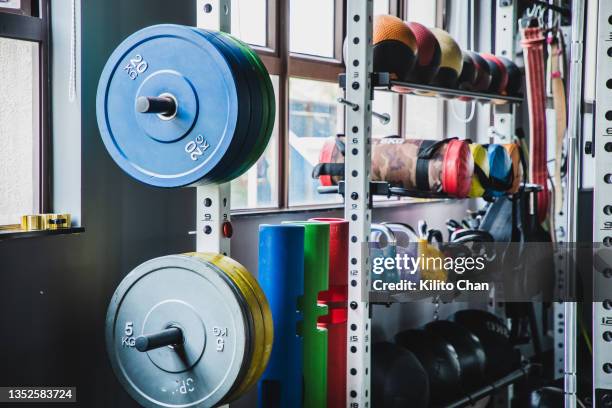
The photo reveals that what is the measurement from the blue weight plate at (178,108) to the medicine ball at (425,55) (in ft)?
3.87

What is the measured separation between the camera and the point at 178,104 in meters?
2.04

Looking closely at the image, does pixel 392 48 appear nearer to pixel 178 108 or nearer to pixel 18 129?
pixel 178 108

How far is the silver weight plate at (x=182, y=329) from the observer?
2020 mm

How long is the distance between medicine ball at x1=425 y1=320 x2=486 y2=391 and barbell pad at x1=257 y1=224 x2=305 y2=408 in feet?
4.06

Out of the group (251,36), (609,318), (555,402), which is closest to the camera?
(609,318)

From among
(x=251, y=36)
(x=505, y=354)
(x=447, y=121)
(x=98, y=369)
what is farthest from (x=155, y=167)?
(x=447, y=121)

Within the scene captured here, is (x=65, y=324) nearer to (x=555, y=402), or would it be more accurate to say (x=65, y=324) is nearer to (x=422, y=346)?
(x=422, y=346)

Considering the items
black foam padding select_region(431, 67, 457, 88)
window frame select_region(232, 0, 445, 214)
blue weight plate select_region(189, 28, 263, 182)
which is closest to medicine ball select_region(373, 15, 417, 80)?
black foam padding select_region(431, 67, 457, 88)

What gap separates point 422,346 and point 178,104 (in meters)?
1.78

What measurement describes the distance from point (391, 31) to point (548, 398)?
190 centimetres

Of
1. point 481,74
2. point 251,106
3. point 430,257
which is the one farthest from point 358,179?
point 481,74

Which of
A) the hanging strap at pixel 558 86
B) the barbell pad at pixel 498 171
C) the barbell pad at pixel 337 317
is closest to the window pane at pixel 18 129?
the barbell pad at pixel 337 317

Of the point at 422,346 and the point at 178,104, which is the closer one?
the point at 178,104

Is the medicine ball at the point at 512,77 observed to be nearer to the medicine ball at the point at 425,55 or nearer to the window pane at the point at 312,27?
the medicine ball at the point at 425,55
